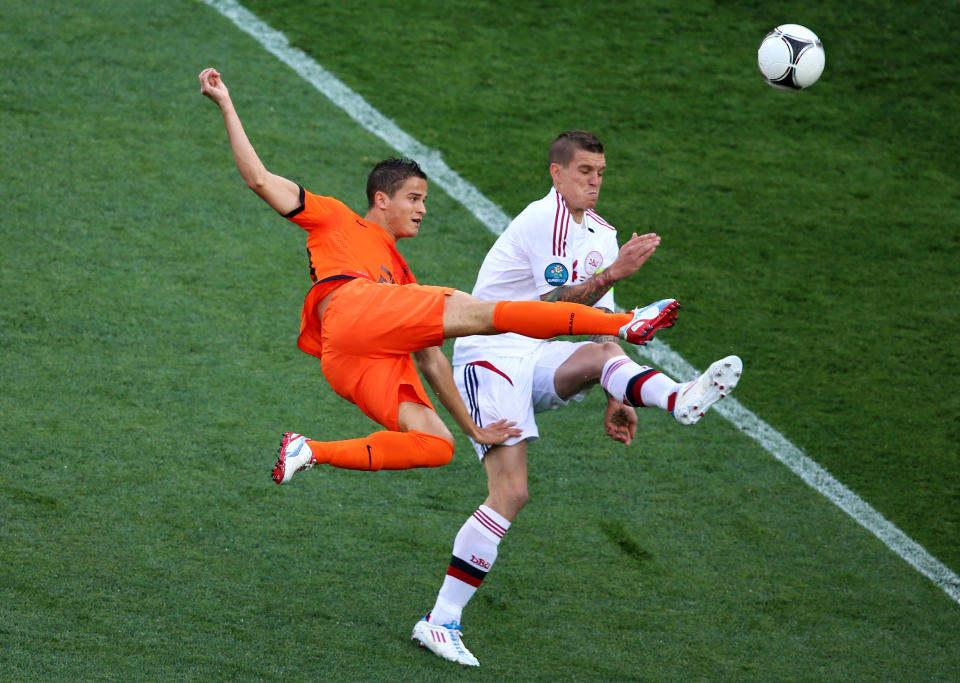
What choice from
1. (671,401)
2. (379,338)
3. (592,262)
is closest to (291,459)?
(379,338)

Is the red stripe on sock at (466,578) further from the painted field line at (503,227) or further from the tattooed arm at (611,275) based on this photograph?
the painted field line at (503,227)

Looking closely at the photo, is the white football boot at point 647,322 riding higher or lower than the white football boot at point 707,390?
higher

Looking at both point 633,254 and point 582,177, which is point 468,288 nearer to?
point 582,177

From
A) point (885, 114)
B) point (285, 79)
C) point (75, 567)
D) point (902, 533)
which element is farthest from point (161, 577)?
point (885, 114)

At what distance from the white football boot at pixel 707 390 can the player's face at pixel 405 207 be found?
1.47 meters

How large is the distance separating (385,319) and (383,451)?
0.55 meters

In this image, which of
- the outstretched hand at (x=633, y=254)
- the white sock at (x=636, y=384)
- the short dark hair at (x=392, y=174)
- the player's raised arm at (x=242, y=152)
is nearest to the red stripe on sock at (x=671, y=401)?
the white sock at (x=636, y=384)

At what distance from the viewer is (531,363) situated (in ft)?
18.5

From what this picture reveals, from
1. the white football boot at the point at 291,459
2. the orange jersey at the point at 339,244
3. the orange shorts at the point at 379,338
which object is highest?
the orange jersey at the point at 339,244

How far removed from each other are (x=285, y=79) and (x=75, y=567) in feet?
18.3

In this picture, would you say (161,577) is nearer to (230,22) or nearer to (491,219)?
(491,219)

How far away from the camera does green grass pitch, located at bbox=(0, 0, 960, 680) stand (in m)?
5.56

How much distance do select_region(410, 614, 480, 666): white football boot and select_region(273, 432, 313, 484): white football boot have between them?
3.15 ft

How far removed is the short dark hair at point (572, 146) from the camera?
18.1 ft
